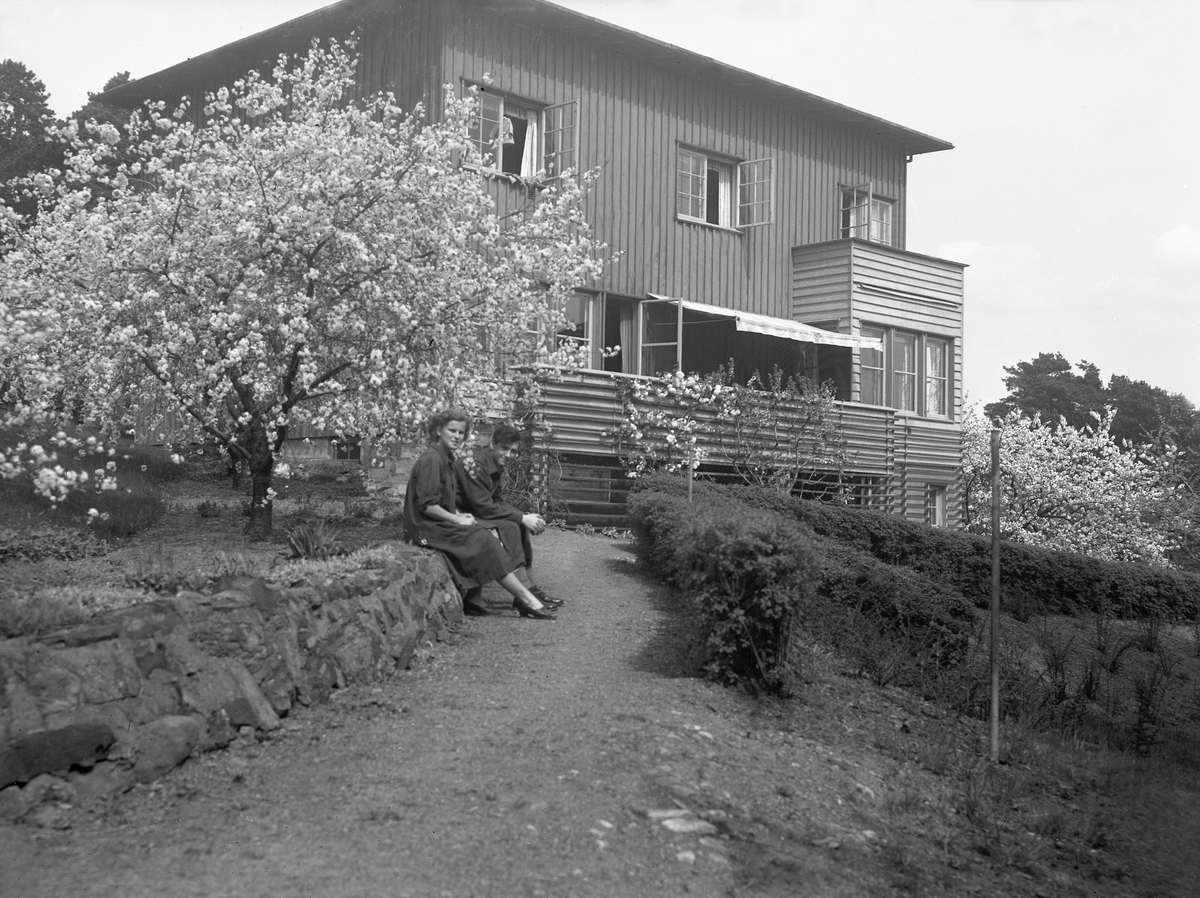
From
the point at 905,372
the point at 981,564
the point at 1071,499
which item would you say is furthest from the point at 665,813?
the point at 1071,499

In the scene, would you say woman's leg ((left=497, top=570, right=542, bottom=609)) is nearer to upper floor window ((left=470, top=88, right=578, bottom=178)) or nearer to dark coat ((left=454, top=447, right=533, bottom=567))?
dark coat ((left=454, top=447, right=533, bottom=567))

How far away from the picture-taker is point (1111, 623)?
16.8 metres

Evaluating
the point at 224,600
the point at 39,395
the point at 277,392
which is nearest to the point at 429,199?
the point at 277,392

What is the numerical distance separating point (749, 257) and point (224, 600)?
55.8 ft

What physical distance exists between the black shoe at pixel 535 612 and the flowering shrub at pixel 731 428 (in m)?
7.94

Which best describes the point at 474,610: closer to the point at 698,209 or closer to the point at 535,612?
the point at 535,612

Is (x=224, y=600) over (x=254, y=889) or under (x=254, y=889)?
over

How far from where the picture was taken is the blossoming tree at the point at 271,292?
1051 cm

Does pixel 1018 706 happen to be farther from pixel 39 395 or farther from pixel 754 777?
pixel 39 395

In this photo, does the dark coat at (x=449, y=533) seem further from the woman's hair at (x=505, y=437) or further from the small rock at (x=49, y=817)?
the small rock at (x=49, y=817)

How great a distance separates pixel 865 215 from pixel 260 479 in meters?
16.6

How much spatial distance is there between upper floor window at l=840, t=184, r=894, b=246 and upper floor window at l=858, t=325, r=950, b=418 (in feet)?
6.66

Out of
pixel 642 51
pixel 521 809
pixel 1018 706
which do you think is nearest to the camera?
pixel 521 809

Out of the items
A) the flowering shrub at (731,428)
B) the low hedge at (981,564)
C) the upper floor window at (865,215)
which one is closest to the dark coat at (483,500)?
the low hedge at (981,564)
